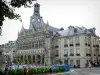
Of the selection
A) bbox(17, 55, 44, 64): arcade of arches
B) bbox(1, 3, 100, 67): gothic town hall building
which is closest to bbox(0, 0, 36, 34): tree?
bbox(1, 3, 100, 67): gothic town hall building

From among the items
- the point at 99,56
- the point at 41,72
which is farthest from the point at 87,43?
the point at 41,72

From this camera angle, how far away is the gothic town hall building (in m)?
61.3

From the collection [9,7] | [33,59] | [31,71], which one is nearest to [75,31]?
[33,59]

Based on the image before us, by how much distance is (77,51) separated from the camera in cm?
6147

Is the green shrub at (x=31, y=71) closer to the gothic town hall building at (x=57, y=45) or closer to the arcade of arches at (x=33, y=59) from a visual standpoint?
the gothic town hall building at (x=57, y=45)

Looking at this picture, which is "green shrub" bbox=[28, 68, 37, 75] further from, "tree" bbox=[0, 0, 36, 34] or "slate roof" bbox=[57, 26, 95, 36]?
"slate roof" bbox=[57, 26, 95, 36]

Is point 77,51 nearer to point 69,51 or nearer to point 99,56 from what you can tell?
point 69,51

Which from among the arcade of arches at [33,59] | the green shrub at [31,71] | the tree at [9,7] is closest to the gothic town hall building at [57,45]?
the arcade of arches at [33,59]

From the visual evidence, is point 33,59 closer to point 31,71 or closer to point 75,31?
point 75,31

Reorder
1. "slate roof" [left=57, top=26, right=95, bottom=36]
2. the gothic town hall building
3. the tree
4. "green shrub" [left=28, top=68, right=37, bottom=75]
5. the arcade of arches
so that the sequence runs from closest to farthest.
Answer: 1. the tree
2. "green shrub" [left=28, top=68, right=37, bottom=75]
3. the gothic town hall building
4. "slate roof" [left=57, top=26, right=95, bottom=36]
5. the arcade of arches

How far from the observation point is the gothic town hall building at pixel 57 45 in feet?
201

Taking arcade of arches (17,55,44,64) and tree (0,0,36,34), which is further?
arcade of arches (17,55,44,64)

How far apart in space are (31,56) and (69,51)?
19.2 meters

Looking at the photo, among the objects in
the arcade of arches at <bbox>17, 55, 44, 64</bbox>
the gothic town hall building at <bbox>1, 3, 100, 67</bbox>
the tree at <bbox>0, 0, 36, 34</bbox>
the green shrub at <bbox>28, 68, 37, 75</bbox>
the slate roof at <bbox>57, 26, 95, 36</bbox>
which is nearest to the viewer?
the tree at <bbox>0, 0, 36, 34</bbox>
